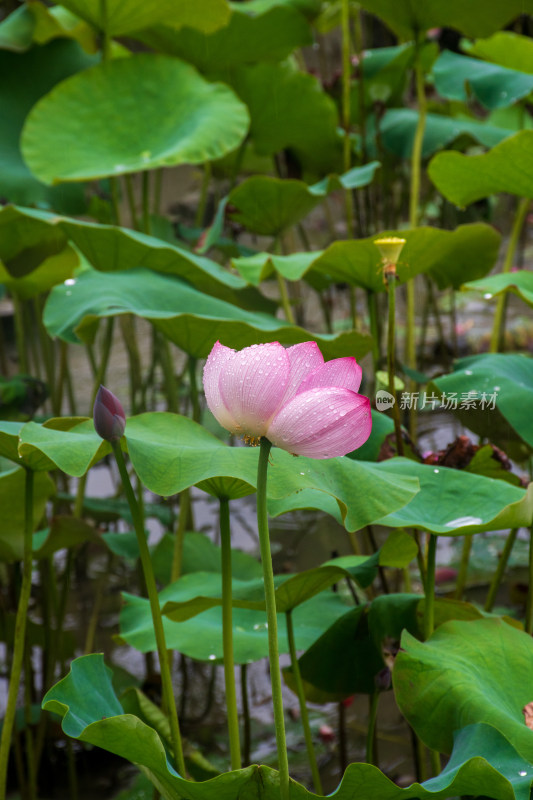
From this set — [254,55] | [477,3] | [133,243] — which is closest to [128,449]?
[133,243]

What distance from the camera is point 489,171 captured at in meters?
1.02

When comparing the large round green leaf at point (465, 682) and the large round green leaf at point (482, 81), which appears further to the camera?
the large round green leaf at point (482, 81)

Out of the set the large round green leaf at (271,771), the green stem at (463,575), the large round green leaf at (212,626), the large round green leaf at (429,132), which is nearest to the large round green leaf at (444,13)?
the large round green leaf at (429,132)

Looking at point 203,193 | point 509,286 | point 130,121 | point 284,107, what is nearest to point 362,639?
→ point 509,286

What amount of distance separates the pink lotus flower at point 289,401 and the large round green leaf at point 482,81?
1105 millimetres

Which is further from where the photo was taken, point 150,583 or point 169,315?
point 169,315

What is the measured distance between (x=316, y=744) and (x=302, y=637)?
40cm

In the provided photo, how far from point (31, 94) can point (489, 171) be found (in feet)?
3.35

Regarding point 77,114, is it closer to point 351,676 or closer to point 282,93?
point 282,93

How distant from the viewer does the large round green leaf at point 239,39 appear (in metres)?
1.61

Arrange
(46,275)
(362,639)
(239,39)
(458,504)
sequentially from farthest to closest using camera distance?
1. (239,39)
2. (46,275)
3. (362,639)
4. (458,504)

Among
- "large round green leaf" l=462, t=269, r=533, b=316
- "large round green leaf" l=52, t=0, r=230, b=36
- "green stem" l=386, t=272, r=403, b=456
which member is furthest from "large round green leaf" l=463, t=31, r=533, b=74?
"green stem" l=386, t=272, r=403, b=456

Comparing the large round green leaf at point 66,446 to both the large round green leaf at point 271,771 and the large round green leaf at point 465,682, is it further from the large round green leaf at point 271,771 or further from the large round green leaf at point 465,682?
the large round green leaf at point 465,682

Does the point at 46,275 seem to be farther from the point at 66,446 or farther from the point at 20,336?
the point at 66,446
